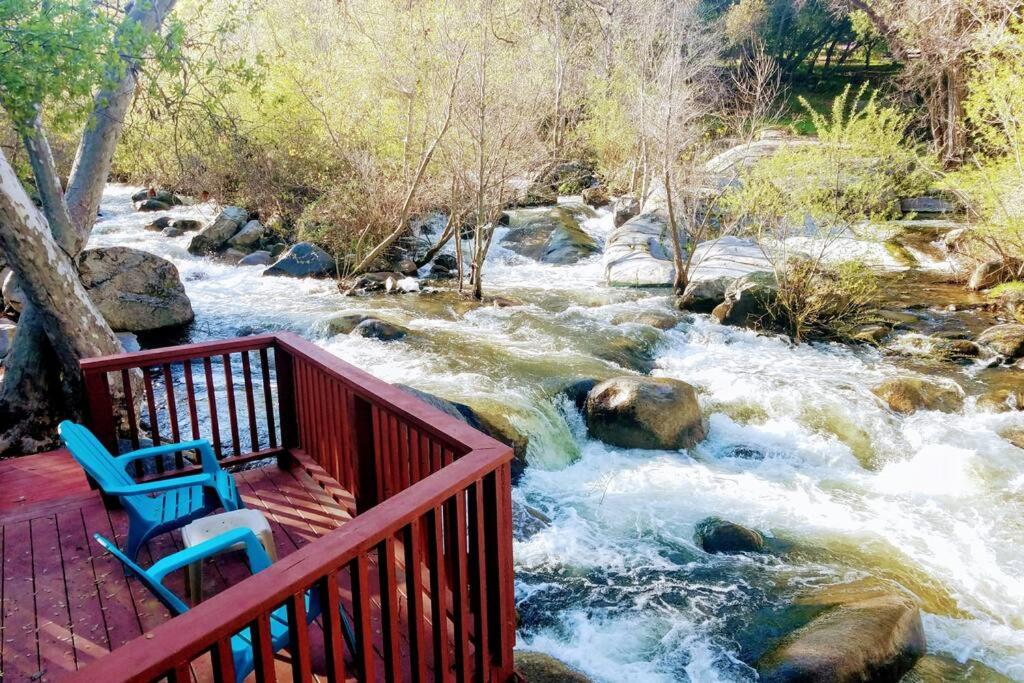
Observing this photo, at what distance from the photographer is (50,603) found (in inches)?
130

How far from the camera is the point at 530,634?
5.09m

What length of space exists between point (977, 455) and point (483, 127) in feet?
28.8

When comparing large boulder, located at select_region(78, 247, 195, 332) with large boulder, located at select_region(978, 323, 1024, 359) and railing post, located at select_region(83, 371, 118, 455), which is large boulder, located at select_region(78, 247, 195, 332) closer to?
railing post, located at select_region(83, 371, 118, 455)

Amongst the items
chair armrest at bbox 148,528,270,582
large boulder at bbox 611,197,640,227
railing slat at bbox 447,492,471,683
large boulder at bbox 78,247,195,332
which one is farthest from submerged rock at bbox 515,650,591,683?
large boulder at bbox 611,197,640,227

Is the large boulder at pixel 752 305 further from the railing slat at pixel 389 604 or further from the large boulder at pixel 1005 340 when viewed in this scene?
the railing slat at pixel 389 604

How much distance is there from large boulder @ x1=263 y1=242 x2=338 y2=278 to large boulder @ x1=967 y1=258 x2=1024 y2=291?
12797 mm

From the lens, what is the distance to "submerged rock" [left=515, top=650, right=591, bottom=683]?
407cm

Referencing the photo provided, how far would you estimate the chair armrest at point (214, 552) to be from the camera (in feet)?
9.17

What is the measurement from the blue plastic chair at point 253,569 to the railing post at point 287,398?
1.83m

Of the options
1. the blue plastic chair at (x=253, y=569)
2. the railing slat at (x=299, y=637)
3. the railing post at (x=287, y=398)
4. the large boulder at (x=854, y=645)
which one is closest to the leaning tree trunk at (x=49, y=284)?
the railing post at (x=287, y=398)

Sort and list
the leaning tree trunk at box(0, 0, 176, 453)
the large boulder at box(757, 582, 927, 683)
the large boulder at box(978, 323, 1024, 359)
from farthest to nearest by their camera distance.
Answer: the large boulder at box(978, 323, 1024, 359), the leaning tree trunk at box(0, 0, 176, 453), the large boulder at box(757, 582, 927, 683)

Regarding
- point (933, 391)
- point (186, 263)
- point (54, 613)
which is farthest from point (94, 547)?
point (186, 263)

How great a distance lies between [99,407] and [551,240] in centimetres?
1486

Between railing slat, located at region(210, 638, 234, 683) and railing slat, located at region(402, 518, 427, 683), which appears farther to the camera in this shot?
railing slat, located at region(402, 518, 427, 683)
